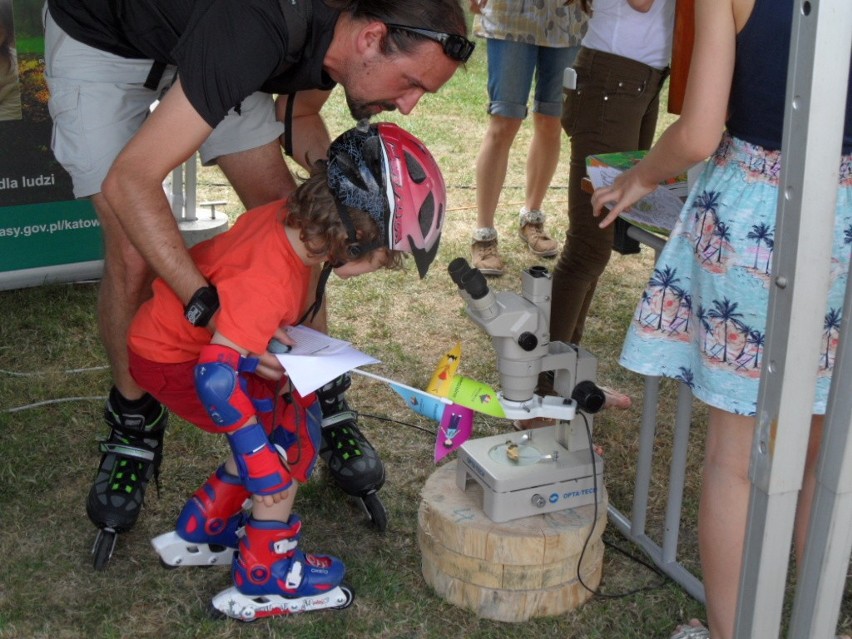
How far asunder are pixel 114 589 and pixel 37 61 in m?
2.52

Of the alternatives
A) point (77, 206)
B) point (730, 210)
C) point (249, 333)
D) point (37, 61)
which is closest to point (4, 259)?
point (77, 206)

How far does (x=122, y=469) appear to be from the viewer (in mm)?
2988

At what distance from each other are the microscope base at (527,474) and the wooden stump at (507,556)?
4 centimetres

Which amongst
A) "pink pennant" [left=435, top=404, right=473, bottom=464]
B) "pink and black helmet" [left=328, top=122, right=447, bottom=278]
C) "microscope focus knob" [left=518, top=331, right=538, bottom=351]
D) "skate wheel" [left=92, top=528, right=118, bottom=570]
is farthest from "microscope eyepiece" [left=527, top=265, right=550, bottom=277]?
"skate wheel" [left=92, top=528, right=118, bottom=570]

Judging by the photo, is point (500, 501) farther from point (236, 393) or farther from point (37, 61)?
point (37, 61)

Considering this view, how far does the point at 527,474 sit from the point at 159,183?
1.19 meters

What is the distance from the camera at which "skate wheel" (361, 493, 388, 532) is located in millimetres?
3123

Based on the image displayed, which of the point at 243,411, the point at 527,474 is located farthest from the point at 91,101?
the point at 527,474

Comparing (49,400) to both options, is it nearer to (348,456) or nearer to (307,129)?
(348,456)

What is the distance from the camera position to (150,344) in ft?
8.66

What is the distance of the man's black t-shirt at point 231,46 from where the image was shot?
7.44ft

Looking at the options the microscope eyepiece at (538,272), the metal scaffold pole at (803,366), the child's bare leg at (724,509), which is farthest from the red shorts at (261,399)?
the metal scaffold pole at (803,366)

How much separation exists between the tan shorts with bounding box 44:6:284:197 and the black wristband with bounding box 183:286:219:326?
63cm

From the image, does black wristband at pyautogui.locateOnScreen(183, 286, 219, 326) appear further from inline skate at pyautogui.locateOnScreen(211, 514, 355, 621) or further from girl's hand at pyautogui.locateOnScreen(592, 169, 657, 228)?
girl's hand at pyautogui.locateOnScreen(592, 169, 657, 228)
